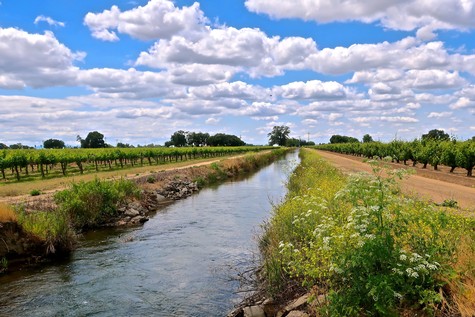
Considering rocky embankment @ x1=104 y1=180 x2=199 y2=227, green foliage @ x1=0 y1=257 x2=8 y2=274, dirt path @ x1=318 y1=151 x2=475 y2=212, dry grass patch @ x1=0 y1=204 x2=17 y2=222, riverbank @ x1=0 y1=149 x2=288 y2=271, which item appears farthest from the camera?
rocky embankment @ x1=104 y1=180 x2=199 y2=227

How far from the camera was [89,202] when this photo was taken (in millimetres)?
21172

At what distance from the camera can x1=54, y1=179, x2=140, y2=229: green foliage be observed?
20.0 meters

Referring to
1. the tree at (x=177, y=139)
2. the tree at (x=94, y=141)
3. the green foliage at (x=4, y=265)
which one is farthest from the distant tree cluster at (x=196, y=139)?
the green foliage at (x=4, y=265)

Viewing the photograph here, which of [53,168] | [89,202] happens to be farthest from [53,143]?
[89,202]

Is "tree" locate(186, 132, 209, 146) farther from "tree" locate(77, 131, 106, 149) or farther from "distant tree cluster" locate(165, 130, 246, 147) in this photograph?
"tree" locate(77, 131, 106, 149)

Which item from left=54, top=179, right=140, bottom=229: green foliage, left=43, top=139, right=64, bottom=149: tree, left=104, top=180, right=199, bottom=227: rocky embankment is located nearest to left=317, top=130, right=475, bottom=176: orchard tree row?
left=104, top=180, right=199, bottom=227: rocky embankment

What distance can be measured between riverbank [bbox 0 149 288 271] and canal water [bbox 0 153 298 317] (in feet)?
2.97

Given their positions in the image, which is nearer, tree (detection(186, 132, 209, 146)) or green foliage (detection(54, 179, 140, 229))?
green foliage (detection(54, 179, 140, 229))

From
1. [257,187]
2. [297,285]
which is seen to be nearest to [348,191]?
[297,285]

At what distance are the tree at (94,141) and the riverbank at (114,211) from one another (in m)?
106

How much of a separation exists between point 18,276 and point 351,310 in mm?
11596

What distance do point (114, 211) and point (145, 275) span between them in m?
10.4

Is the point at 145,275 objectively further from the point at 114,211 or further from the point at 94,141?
the point at 94,141

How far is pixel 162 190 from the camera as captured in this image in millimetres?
32938
